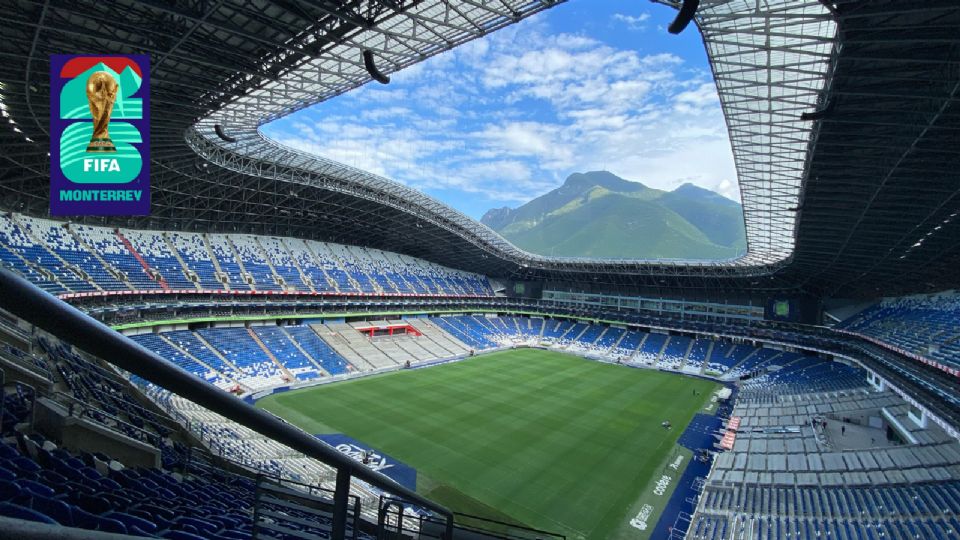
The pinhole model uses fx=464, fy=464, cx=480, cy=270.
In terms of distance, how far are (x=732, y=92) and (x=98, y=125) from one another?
2632 centimetres

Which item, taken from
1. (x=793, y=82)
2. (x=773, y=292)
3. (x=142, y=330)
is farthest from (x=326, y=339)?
(x=773, y=292)

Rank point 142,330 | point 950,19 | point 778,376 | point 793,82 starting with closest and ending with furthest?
point 950,19
point 793,82
point 142,330
point 778,376

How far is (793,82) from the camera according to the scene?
1898 centimetres

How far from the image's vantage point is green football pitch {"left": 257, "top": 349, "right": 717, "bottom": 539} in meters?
23.0

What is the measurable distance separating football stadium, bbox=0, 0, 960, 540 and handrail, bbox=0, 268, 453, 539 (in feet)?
0.05

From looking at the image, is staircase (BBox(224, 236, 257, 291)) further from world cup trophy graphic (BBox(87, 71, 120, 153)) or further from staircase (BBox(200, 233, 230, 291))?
world cup trophy graphic (BBox(87, 71, 120, 153))

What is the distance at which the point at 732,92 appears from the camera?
21.2 m

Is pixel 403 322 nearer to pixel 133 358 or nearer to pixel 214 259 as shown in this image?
pixel 214 259

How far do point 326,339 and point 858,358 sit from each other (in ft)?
165

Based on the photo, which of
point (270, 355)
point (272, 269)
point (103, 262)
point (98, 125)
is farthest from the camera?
point (272, 269)

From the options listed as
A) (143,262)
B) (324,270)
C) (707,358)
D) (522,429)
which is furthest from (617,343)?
(143,262)

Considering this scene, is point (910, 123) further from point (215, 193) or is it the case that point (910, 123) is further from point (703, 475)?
point (215, 193)

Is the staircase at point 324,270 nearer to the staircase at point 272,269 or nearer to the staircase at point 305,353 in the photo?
the staircase at point 272,269

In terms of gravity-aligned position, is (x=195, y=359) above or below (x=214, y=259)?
below
